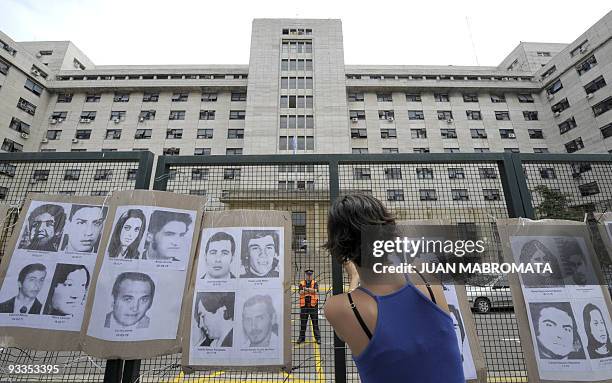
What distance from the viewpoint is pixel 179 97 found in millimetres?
35906

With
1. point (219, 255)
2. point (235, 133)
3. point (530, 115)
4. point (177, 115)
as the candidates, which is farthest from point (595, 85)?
point (177, 115)

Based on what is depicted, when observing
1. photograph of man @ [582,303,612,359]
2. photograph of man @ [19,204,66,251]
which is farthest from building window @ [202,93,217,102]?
photograph of man @ [582,303,612,359]

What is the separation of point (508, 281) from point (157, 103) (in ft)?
135

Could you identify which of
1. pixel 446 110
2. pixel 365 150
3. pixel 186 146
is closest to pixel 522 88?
pixel 446 110

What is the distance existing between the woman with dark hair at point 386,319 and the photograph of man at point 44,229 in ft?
8.44

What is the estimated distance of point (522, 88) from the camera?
36.0 metres

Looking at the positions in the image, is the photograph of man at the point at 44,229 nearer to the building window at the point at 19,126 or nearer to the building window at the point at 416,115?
the building window at the point at 416,115

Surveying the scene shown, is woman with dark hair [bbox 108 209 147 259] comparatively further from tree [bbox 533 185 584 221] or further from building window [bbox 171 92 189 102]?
building window [bbox 171 92 189 102]

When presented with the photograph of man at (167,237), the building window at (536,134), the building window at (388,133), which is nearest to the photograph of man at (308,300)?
the photograph of man at (167,237)

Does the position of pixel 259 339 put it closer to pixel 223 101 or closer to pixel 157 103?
pixel 223 101

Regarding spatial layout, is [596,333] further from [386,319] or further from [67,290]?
[67,290]

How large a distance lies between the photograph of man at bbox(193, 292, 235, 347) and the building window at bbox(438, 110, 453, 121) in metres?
38.5

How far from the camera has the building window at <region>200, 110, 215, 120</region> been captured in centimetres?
3498

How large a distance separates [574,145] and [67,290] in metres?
46.4
